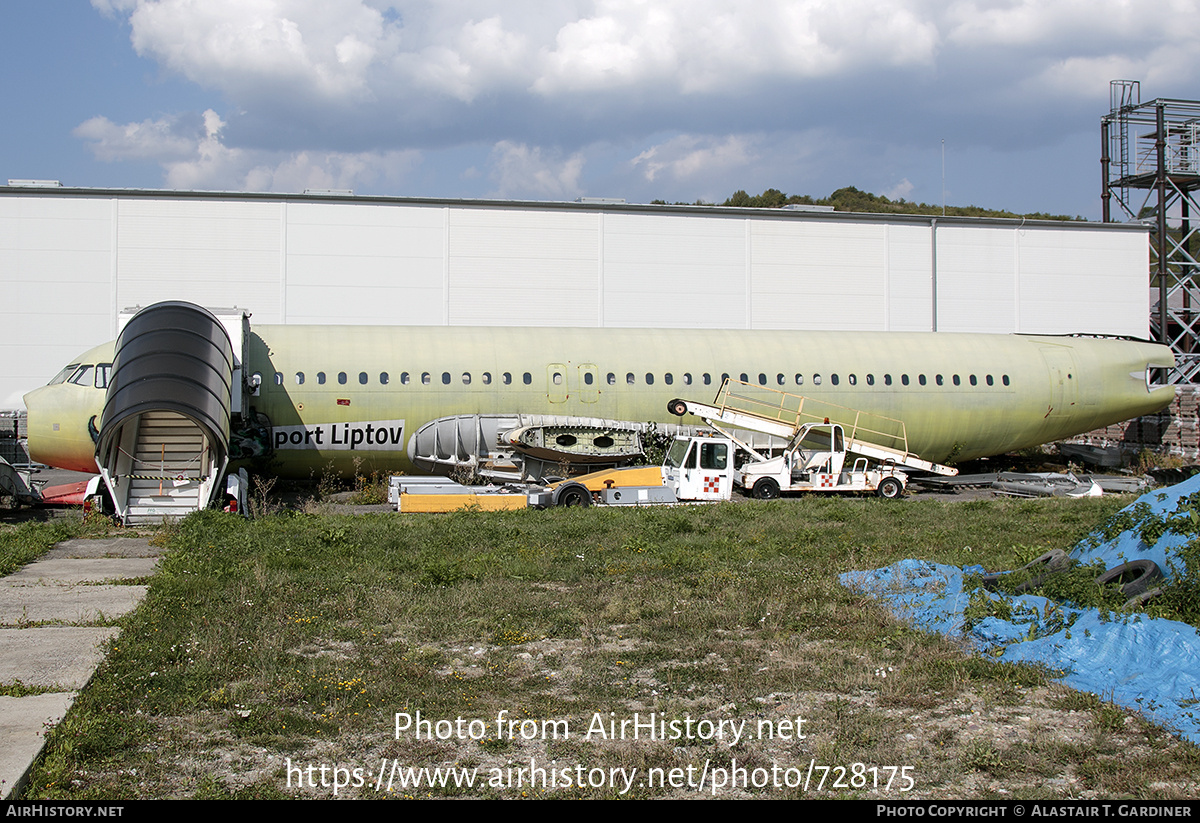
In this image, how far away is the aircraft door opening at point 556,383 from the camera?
23.9 metres

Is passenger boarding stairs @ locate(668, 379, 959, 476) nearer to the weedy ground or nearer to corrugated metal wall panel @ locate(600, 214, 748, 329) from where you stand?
corrugated metal wall panel @ locate(600, 214, 748, 329)

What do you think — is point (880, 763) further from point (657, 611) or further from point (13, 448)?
point (13, 448)

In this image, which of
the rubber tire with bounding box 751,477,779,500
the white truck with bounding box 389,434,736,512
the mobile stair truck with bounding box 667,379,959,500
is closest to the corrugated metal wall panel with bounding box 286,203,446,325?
the white truck with bounding box 389,434,736,512

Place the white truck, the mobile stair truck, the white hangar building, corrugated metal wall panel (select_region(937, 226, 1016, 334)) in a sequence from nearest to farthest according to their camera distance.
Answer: the white truck < the mobile stair truck < the white hangar building < corrugated metal wall panel (select_region(937, 226, 1016, 334))

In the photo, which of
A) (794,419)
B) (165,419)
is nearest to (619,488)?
(794,419)

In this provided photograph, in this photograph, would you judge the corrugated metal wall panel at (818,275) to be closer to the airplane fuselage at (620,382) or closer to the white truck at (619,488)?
the airplane fuselage at (620,382)

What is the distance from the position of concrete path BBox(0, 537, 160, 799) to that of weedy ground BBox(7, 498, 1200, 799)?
0.24 m

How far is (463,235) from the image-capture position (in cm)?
3222

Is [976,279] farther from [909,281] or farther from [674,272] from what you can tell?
[674,272]

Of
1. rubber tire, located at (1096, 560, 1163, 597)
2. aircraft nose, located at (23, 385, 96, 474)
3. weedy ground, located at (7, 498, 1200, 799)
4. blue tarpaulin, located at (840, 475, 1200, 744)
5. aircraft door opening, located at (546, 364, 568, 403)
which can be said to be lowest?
weedy ground, located at (7, 498, 1200, 799)

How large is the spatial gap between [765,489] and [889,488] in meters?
3.22

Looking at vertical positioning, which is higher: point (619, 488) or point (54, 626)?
point (619, 488)

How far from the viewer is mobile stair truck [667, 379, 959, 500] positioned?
74.7ft

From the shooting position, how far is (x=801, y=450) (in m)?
23.5
